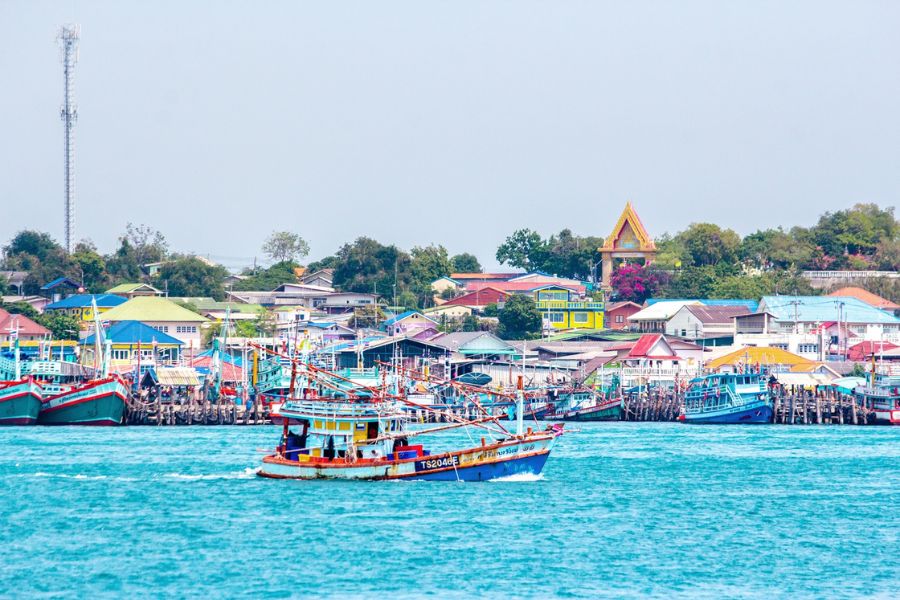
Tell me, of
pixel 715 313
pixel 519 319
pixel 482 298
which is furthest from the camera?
pixel 482 298

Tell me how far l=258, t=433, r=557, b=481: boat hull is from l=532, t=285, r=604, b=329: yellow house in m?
92.3

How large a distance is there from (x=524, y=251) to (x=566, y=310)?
32.3 meters

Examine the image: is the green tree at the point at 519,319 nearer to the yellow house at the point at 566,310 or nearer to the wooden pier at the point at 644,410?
the yellow house at the point at 566,310

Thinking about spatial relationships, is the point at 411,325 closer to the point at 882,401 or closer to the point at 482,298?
the point at 482,298

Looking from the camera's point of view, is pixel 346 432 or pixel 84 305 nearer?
pixel 346 432

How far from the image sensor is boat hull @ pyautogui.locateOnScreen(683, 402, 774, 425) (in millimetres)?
91625

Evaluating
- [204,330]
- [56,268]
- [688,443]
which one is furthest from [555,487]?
[56,268]

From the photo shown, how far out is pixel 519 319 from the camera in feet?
441

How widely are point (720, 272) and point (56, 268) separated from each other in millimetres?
61594

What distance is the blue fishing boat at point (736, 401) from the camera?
91.8 m

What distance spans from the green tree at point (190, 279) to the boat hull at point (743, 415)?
7343 centimetres

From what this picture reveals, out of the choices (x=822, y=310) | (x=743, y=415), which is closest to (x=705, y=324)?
(x=822, y=310)

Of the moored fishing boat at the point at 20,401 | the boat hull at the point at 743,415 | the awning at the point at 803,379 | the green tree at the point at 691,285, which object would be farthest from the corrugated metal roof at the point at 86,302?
the boat hull at the point at 743,415

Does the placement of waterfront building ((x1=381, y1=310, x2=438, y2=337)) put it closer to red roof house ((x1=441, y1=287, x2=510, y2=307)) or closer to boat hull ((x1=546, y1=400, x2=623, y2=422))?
red roof house ((x1=441, y1=287, x2=510, y2=307))
